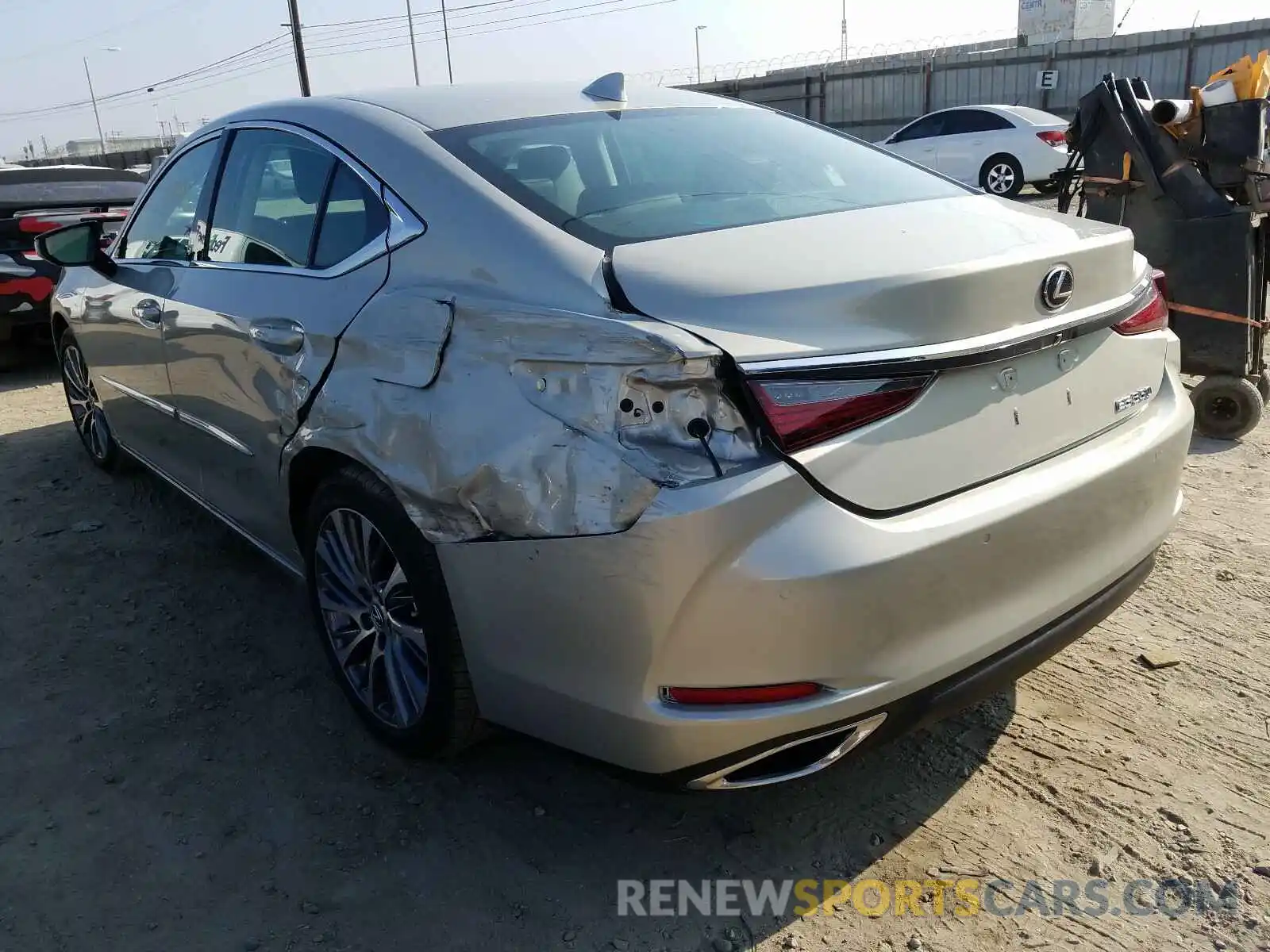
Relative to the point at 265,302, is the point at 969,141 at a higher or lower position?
lower

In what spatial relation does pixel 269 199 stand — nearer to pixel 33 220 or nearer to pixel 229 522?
pixel 229 522

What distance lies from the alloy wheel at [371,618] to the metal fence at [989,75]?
60.4 feet

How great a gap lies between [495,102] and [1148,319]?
1.78m


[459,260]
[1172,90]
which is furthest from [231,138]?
[1172,90]

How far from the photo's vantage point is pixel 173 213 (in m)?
3.84

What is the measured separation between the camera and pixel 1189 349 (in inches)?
197

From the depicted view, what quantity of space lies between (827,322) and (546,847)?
1386mm

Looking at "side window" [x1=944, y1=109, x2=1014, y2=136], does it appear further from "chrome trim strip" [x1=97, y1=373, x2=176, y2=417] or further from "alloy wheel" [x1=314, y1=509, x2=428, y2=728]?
"alloy wheel" [x1=314, y1=509, x2=428, y2=728]

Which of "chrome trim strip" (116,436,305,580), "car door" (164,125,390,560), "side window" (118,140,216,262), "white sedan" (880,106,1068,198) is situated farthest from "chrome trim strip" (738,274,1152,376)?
"white sedan" (880,106,1068,198)

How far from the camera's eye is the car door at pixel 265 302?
262cm

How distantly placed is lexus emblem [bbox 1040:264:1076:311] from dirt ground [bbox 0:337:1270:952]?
1.05 m

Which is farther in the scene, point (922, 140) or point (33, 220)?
point (922, 140)

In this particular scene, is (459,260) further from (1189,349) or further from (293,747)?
(1189,349)

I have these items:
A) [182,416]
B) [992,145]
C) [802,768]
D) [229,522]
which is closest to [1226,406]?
[802,768]
